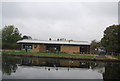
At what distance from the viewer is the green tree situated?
3316cm

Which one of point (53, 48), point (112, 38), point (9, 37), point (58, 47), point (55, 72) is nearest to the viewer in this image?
point (55, 72)

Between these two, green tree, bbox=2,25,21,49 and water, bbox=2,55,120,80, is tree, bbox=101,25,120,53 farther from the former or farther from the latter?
green tree, bbox=2,25,21,49

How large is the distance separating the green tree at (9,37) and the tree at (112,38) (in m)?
15.9

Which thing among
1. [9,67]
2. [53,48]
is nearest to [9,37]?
[53,48]

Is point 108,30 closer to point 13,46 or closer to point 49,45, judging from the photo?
point 49,45

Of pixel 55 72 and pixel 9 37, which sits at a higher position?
pixel 9 37

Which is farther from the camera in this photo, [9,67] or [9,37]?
[9,37]

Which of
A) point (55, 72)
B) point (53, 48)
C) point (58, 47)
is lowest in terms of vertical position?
point (55, 72)

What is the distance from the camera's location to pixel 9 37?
34469mm

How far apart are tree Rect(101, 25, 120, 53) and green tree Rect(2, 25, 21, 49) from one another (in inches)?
627

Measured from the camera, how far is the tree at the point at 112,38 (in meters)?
24.4

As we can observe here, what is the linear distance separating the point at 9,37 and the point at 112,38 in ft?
62.0

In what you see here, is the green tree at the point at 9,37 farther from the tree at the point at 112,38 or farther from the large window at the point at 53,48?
the tree at the point at 112,38

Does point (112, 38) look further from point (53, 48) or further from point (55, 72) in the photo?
point (55, 72)
